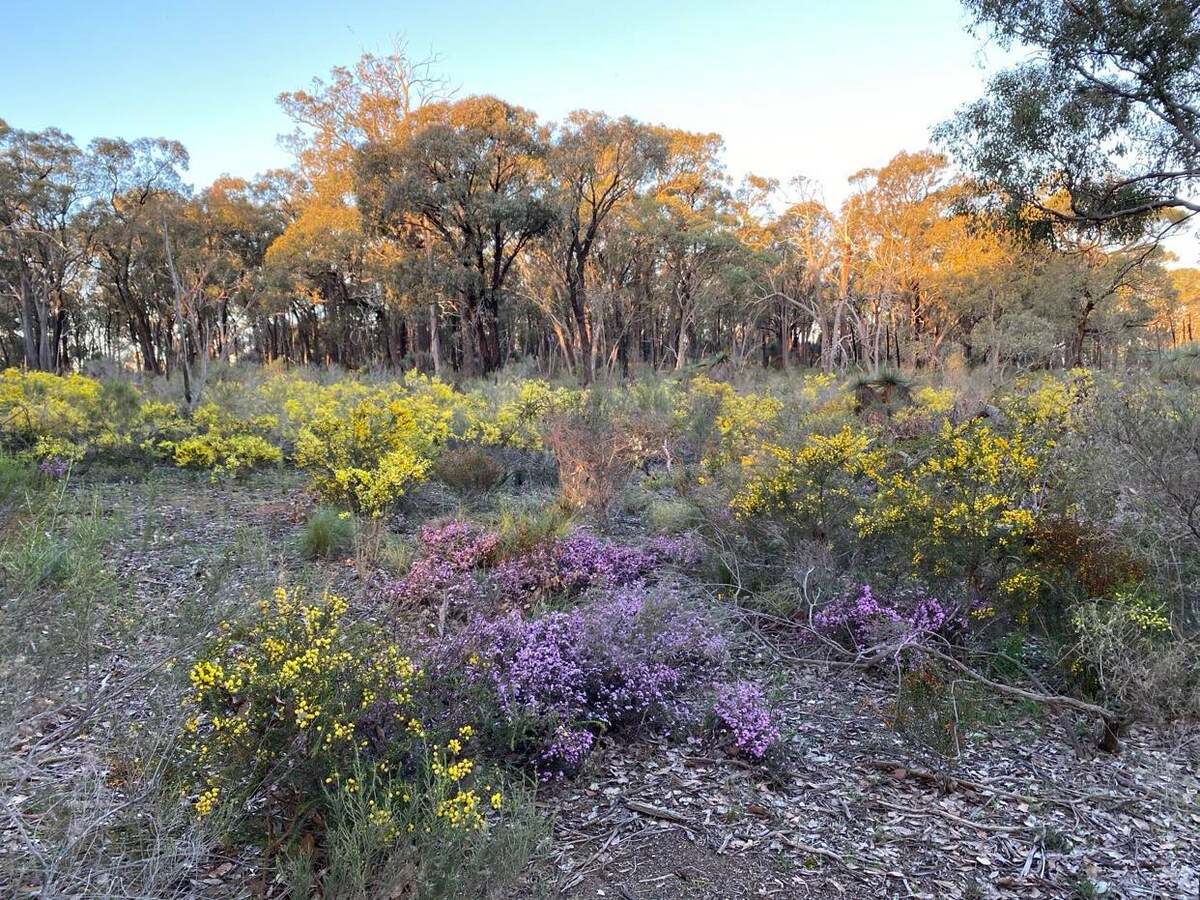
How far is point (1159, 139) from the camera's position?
35.2 ft

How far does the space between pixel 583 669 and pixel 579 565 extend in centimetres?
146

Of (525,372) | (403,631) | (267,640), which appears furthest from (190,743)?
(525,372)

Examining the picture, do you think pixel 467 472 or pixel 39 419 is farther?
pixel 39 419

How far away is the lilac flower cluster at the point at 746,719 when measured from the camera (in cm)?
285

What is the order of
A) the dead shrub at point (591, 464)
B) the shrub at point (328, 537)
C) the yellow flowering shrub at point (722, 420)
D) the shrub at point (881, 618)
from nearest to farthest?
the shrub at point (881, 618)
the shrub at point (328, 537)
the yellow flowering shrub at point (722, 420)
the dead shrub at point (591, 464)

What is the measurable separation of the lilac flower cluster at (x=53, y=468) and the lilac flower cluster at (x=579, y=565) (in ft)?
12.7

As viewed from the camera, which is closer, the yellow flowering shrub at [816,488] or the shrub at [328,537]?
the yellow flowering shrub at [816,488]

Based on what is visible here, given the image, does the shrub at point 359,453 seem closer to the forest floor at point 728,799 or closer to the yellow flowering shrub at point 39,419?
the forest floor at point 728,799

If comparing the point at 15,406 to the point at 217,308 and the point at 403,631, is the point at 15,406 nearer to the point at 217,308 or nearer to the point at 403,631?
the point at 403,631

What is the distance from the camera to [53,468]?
6156 millimetres

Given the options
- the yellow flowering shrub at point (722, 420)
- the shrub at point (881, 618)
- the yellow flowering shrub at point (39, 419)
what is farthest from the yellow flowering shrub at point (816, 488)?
the yellow flowering shrub at point (39, 419)

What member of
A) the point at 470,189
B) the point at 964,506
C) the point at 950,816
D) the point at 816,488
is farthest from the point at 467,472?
the point at 470,189

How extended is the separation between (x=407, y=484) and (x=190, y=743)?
13.0 ft

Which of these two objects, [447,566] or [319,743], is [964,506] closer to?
[447,566]
